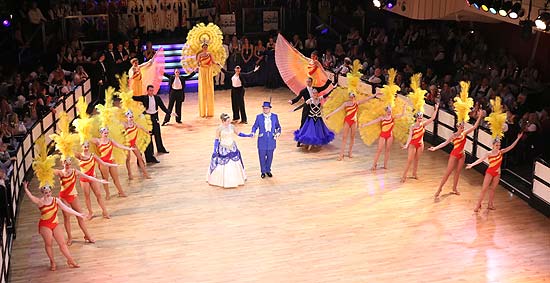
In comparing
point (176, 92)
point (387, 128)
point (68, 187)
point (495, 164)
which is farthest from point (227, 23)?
point (68, 187)

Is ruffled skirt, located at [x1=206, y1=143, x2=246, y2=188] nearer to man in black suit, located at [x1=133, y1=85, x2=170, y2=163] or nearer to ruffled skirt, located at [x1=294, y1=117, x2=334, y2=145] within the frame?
man in black suit, located at [x1=133, y1=85, x2=170, y2=163]

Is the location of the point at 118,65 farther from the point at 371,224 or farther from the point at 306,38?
the point at 371,224

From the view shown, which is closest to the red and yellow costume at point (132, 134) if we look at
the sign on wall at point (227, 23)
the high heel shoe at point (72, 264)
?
the high heel shoe at point (72, 264)

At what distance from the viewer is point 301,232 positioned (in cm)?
1035

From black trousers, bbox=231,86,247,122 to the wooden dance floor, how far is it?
2618 millimetres

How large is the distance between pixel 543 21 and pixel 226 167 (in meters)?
5.91

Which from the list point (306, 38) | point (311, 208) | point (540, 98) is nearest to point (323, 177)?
point (311, 208)

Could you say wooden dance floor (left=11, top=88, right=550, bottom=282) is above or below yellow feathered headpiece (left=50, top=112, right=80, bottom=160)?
below

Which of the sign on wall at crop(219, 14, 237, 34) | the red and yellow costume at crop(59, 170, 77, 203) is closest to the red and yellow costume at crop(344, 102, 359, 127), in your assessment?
the red and yellow costume at crop(59, 170, 77, 203)

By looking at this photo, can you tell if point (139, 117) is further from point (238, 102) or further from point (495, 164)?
point (495, 164)

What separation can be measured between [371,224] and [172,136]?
5.85m

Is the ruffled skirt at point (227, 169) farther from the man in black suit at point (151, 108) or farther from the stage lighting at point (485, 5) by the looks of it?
the stage lighting at point (485, 5)

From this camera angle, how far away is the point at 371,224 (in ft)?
34.9

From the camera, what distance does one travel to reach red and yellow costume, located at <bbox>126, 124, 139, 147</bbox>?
462 inches
